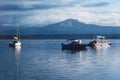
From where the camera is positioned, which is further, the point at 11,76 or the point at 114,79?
the point at 11,76

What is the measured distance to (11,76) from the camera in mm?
34406

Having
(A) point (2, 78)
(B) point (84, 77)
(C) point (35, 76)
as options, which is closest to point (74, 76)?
(B) point (84, 77)

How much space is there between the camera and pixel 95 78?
32531mm

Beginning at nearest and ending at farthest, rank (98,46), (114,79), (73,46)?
(114,79) < (73,46) < (98,46)

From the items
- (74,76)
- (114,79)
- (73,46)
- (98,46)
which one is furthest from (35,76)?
(98,46)

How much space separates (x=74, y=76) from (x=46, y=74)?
2897 millimetres

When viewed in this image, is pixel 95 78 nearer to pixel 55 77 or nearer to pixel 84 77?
pixel 84 77

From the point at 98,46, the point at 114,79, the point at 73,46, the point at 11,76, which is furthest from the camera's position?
the point at 98,46

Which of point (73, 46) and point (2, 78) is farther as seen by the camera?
point (73, 46)

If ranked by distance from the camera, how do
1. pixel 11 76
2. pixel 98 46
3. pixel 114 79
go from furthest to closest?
1. pixel 98 46
2. pixel 11 76
3. pixel 114 79

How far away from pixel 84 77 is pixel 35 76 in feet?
12.9

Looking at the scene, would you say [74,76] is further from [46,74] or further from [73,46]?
[73,46]

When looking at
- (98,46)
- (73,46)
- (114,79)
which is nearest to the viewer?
(114,79)

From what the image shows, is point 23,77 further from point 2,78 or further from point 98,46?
point 98,46
